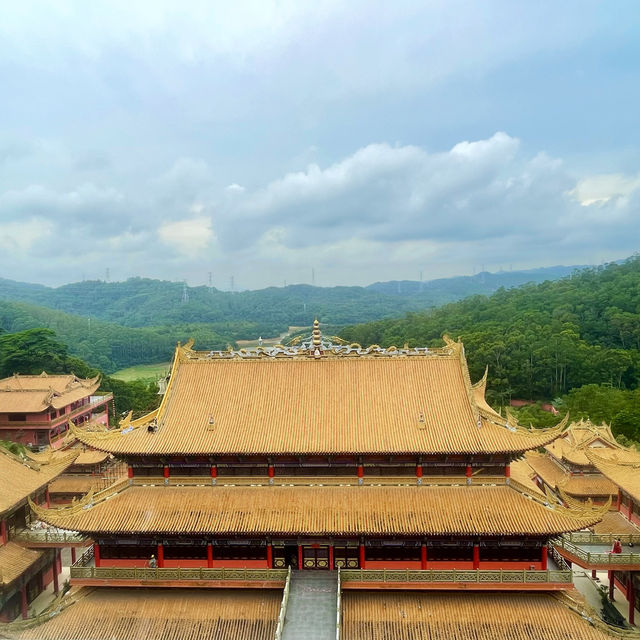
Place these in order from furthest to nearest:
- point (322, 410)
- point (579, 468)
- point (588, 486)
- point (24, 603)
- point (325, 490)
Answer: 1. point (579, 468)
2. point (588, 486)
3. point (24, 603)
4. point (322, 410)
5. point (325, 490)

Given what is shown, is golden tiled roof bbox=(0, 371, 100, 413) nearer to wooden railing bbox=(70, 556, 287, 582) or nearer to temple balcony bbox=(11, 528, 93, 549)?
temple balcony bbox=(11, 528, 93, 549)

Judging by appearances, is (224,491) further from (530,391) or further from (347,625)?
(530,391)

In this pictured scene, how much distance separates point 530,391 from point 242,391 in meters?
58.1

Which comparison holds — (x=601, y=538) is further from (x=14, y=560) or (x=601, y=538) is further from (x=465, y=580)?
(x=14, y=560)

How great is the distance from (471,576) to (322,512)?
17.4ft

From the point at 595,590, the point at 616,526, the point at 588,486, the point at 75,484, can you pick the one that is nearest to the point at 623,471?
the point at 616,526

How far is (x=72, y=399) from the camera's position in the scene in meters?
49.9

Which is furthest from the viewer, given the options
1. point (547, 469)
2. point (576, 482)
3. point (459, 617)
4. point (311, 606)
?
point (547, 469)

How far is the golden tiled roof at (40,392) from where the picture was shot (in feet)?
152

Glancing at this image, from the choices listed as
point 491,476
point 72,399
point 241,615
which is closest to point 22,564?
point 241,615

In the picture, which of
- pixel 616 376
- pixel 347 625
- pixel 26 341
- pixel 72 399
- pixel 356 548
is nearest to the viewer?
pixel 347 625

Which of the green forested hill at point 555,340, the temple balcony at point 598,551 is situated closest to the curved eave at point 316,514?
the temple balcony at point 598,551

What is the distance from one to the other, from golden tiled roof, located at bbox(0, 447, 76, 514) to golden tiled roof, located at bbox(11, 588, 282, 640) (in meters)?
5.82

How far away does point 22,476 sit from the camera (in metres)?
23.3
